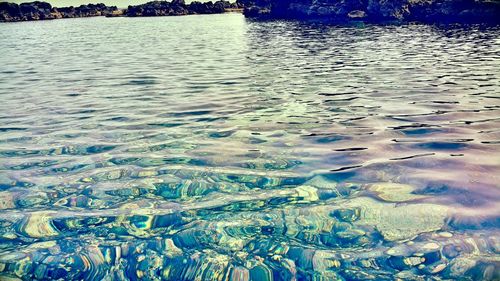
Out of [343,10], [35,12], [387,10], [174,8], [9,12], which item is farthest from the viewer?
[35,12]

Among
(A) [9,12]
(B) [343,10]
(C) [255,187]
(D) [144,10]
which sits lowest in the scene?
(C) [255,187]

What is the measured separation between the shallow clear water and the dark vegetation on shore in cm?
5362

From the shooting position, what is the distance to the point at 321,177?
5.57m

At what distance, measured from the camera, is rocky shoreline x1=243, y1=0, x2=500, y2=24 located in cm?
5794

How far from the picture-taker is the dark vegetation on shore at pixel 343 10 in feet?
194

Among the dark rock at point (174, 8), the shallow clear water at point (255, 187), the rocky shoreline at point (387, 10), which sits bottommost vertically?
the shallow clear water at point (255, 187)

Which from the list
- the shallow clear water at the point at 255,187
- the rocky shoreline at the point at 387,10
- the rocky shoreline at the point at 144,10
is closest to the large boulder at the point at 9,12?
the rocky shoreline at the point at 144,10

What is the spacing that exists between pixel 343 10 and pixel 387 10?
44.3 ft

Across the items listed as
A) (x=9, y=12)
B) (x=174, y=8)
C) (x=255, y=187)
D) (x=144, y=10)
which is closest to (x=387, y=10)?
(x=255, y=187)

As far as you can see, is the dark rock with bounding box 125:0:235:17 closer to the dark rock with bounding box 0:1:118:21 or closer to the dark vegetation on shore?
the dark vegetation on shore

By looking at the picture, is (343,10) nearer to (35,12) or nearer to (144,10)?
(144,10)

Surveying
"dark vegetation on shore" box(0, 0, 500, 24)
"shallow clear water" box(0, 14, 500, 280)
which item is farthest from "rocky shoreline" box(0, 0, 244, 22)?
"shallow clear water" box(0, 14, 500, 280)

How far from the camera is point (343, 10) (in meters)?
86.2

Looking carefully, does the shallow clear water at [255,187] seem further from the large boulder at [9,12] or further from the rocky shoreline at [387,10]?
the large boulder at [9,12]
